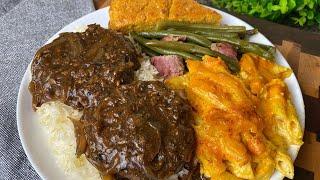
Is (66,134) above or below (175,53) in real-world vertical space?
below

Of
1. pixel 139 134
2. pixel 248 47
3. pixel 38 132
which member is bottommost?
pixel 38 132

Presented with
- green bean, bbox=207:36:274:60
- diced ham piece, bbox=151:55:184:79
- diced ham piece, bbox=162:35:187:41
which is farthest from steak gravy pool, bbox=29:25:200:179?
green bean, bbox=207:36:274:60

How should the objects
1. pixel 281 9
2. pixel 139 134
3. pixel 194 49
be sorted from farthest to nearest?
pixel 281 9, pixel 194 49, pixel 139 134

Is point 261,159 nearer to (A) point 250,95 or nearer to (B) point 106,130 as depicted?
(A) point 250,95

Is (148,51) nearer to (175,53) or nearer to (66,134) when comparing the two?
(175,53)

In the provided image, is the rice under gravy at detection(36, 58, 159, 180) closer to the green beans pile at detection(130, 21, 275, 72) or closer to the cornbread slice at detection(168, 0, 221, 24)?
the green beans pile at detection(130, 21, 275, 72)

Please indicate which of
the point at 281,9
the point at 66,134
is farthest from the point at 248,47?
the point at 66,134

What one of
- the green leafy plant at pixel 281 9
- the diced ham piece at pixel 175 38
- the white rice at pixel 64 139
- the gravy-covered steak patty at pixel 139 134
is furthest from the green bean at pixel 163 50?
the green leafy plant at pixel 281 9
